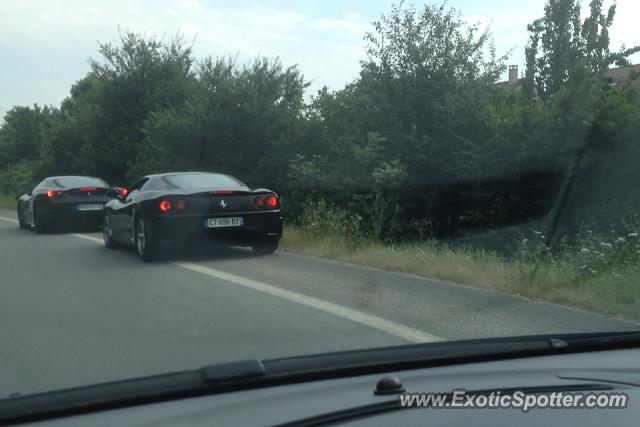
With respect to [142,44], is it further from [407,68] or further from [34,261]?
[34,261]

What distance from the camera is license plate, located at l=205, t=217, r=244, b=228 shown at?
11023 millimetres

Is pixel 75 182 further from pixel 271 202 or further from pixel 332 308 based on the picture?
pixel 332 308

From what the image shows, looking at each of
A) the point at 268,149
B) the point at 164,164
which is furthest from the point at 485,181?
the point at 164,164

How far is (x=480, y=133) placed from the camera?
15477 millimetres

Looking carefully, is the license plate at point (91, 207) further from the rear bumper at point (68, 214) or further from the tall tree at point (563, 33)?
the tall tree at point (563, 33)

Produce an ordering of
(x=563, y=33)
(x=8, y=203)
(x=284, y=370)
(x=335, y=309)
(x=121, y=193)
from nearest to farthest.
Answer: (x=284, y=370)
(x=335, y=309)
(x=121, y=193)
(x=8, y=203)
(x=563, y=33)

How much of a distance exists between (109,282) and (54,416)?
7130 mm

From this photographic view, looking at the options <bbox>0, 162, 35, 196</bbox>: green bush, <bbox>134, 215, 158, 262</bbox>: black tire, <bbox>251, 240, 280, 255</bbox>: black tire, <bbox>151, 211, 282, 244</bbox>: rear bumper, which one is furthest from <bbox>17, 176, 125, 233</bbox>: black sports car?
<bbox>0, 162, 35, 196</bbox>: green bush

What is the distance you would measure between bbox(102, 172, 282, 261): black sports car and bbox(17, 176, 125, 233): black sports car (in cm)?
576

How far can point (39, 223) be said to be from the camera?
57.0ft

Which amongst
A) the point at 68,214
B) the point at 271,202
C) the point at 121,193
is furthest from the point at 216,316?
the point at 68,214

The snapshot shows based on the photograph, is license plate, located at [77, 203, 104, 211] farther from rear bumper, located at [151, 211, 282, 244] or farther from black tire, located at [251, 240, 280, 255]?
rear bumper, located at [151, 211, 282, 244]

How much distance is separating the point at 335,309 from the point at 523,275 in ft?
7.67

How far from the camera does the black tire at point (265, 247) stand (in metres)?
11.8
